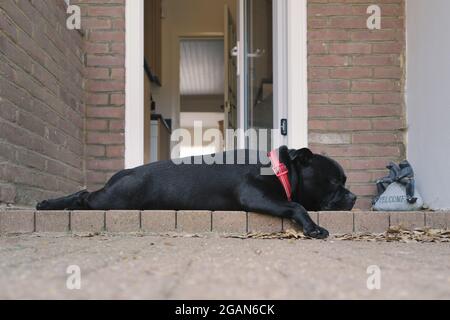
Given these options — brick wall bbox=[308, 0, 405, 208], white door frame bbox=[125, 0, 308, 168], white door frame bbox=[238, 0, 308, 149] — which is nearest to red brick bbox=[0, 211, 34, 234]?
white door frame bbox=[125, 0, 308, 168]

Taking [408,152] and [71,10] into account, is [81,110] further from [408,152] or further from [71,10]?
[408,152]

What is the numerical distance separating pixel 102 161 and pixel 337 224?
1849 millimetres

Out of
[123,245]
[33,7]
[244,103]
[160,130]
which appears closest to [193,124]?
[160,130]

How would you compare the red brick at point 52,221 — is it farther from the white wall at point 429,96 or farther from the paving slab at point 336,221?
the white wall at point 429,96

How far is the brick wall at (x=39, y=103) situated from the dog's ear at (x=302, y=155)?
1.32 metres

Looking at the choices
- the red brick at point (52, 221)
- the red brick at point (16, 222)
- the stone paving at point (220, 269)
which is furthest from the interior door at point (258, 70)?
the stone paving at point (220, 269)

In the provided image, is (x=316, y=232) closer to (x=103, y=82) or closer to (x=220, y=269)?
(x=220, y=269)

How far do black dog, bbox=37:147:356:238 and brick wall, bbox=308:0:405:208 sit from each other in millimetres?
970

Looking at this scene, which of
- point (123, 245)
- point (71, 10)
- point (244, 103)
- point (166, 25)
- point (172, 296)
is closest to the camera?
point (172, 296)

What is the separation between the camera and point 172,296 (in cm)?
104

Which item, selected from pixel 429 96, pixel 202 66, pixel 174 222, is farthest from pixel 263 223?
pixel 202 66

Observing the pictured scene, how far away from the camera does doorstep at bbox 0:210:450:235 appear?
258 centimetres

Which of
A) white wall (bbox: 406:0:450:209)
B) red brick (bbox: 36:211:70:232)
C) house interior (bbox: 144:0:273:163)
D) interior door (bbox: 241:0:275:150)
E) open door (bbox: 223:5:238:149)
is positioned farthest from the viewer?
open door (bbox: 223:5:238:149)

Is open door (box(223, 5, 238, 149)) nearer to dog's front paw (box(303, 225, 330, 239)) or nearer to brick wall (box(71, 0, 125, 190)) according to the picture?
brick wall (box(71, 0, 125, 190))
